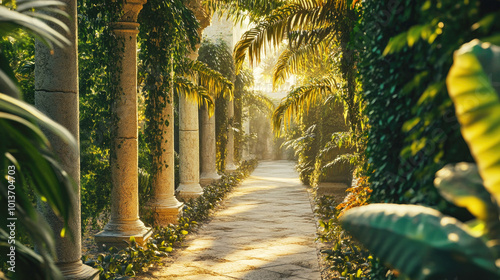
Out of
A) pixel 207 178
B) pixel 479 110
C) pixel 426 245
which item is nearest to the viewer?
pixel 479 110

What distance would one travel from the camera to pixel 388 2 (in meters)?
2.59

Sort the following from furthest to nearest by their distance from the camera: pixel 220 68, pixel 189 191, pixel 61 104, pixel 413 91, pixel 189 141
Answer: pixel 220 68 < pixel 189 191 < pixel 189 141 < pixel 61 104 < pixel 413 91

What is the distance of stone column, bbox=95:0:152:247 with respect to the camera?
564cm

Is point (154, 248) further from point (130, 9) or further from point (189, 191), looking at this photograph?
point (189, 191)

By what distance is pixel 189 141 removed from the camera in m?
9.78

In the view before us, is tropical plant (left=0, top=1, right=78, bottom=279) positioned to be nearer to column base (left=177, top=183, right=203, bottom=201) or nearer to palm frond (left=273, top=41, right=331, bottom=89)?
palm frond (left=273, top=41, right=331, bottom=89)

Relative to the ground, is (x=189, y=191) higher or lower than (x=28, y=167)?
lower

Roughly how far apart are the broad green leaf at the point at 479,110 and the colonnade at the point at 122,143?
1281 mm

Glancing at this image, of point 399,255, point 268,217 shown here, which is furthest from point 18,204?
point 268,217

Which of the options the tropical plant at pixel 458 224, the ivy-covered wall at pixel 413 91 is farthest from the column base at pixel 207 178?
the tropical plant at pixel 458 224

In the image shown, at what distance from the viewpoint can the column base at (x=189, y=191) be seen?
9.89 meters

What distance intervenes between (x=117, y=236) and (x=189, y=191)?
14.2 ft

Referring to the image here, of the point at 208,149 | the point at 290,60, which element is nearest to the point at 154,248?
the point at 290,60

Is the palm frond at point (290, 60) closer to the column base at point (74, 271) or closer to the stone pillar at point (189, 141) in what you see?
the stone pillar at point (189, 141)
